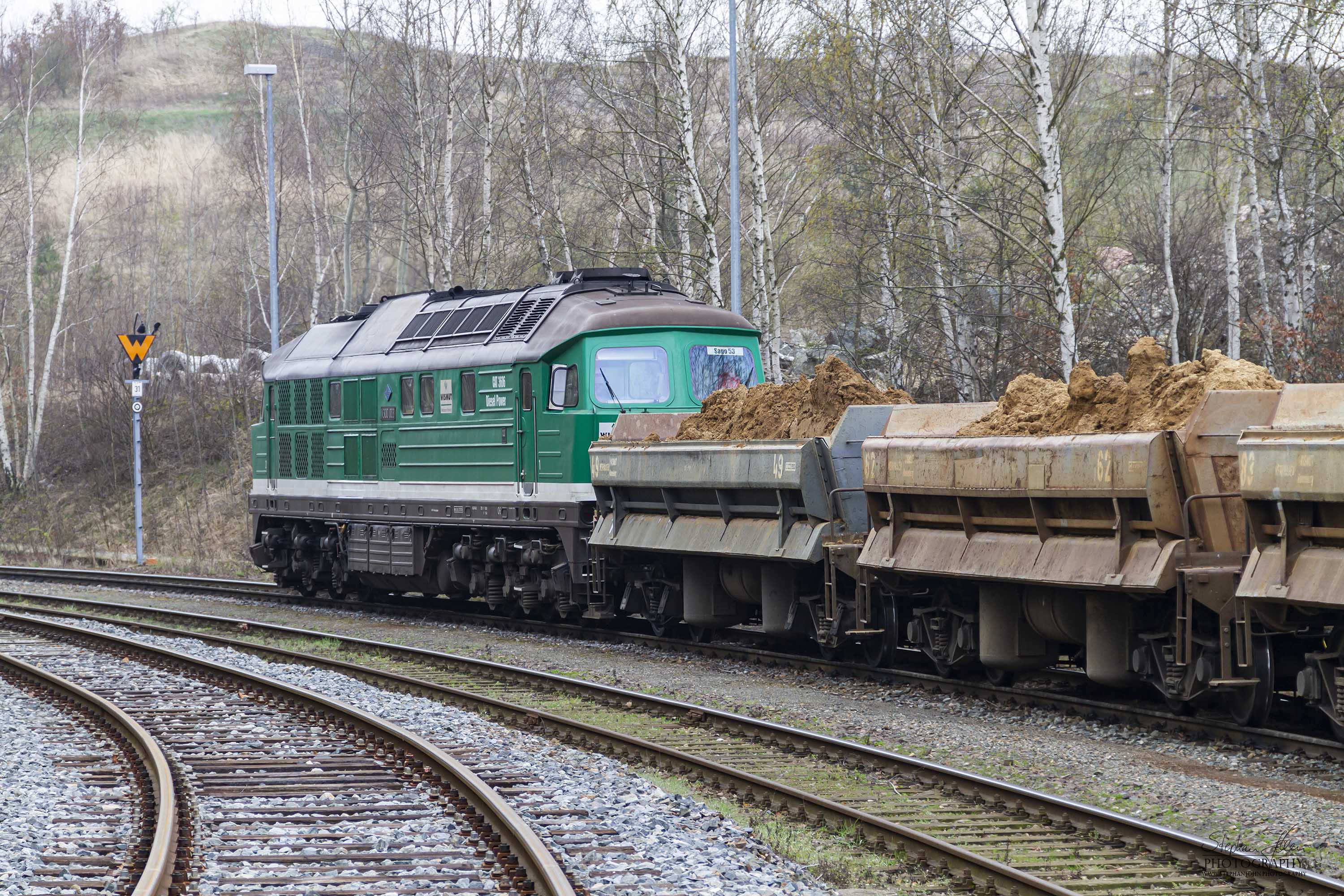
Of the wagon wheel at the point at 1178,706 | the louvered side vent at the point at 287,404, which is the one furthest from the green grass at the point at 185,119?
the wagon wheel at the point at 1178,706

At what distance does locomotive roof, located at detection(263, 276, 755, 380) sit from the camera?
56.5 ft

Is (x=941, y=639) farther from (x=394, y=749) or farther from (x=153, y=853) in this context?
(x=153, y=853)

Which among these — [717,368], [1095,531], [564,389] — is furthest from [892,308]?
[1095,531]

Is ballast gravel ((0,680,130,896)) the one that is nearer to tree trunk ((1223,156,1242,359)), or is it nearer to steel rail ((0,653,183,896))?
steel rail ((0,653,183,896))

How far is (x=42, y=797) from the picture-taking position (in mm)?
8867

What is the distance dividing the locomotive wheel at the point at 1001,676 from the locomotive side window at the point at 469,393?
310 inches

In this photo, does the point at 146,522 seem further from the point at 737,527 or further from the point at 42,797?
the point at 42,797

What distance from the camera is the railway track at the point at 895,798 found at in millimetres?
6668

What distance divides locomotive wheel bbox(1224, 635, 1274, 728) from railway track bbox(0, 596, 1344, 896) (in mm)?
2416

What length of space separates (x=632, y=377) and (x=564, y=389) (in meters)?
0.79

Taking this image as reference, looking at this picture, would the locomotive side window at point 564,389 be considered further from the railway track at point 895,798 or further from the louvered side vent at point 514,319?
the railway track at point 895,798

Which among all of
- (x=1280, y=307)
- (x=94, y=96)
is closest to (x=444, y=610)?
(x=1280, y=307)

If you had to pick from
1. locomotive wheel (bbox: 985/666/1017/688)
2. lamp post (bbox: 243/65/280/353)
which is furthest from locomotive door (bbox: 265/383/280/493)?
locomotive wheel (bbox: 985/666/1017/688)

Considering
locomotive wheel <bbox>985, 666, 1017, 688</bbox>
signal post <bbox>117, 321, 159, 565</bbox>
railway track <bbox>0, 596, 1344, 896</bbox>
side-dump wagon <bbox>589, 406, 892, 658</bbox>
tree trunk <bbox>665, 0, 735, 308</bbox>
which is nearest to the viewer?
railway track <bbox>0, 596, 1344, 896</bbox>
